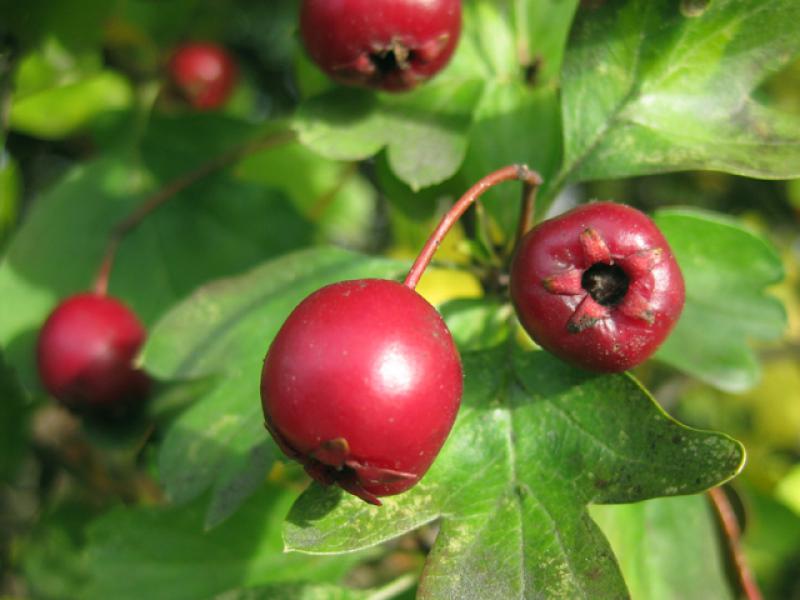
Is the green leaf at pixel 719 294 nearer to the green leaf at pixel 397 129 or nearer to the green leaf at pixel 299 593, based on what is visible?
the green leaf at pixel 397 129

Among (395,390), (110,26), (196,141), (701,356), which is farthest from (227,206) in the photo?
(395,390)

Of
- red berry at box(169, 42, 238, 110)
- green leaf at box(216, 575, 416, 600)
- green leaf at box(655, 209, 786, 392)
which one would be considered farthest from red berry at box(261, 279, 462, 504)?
red berry at box(169, 42, 238, 110)

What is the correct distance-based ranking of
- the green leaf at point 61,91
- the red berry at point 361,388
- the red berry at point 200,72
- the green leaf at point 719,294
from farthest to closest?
the red berry at point 200,72
the green leaf at point 61,91
the green leaf at point 719,294
the red berry at point 361,388

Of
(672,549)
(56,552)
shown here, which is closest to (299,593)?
(672,549)

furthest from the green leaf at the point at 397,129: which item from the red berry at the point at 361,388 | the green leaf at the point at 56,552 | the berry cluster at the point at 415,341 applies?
the green leaf at the point at 56,552

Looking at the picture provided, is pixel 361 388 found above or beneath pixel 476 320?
above

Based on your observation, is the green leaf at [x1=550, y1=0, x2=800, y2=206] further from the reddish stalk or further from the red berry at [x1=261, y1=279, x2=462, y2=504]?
the reddish stalk

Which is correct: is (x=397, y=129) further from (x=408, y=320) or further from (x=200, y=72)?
(x=200, y=72)
